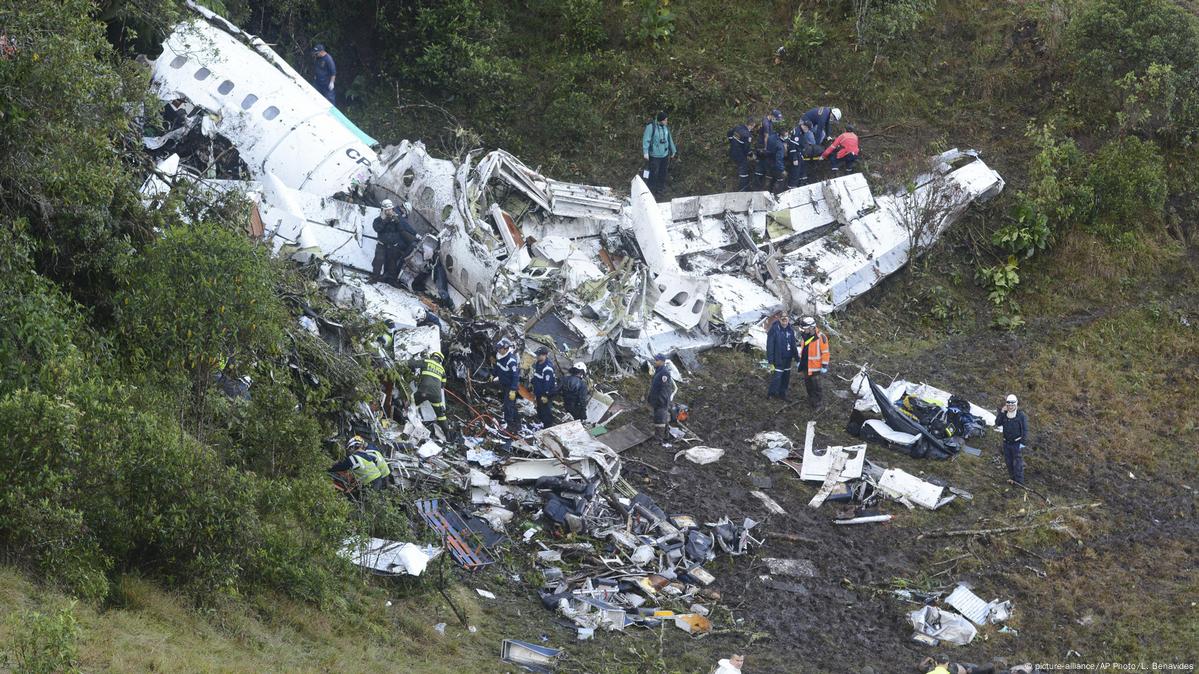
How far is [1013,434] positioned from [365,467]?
764 centimetres

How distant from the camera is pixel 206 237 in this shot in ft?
30.9

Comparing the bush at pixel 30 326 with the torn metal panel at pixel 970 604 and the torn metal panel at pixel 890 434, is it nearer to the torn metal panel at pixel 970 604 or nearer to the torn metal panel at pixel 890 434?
the torn metal panel at pixel 970 604

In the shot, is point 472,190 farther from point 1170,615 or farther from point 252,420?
point 1170,615

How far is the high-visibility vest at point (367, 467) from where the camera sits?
1167 cm

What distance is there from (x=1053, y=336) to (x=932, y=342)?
183cm

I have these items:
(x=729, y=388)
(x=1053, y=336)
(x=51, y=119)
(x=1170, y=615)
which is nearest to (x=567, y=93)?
(x=729, y=388)

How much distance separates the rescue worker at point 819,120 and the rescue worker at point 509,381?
826cm

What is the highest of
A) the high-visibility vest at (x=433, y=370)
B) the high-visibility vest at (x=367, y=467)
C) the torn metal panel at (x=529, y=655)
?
the high-visibility vest at (x=433, y=370)

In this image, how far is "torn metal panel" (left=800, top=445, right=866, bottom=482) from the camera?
13.6 m

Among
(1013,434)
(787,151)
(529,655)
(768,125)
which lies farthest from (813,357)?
(529,655)

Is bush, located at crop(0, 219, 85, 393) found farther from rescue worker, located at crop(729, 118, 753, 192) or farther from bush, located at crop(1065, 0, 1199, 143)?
bush, located at crop(1065, 0, 1199, 143)

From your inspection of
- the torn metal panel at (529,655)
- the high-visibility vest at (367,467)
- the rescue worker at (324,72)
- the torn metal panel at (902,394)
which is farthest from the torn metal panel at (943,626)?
the rescue worker at (324,72)

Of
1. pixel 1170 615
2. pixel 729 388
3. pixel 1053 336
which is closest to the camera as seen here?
pixel 1170 615

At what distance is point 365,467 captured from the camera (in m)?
11.7
